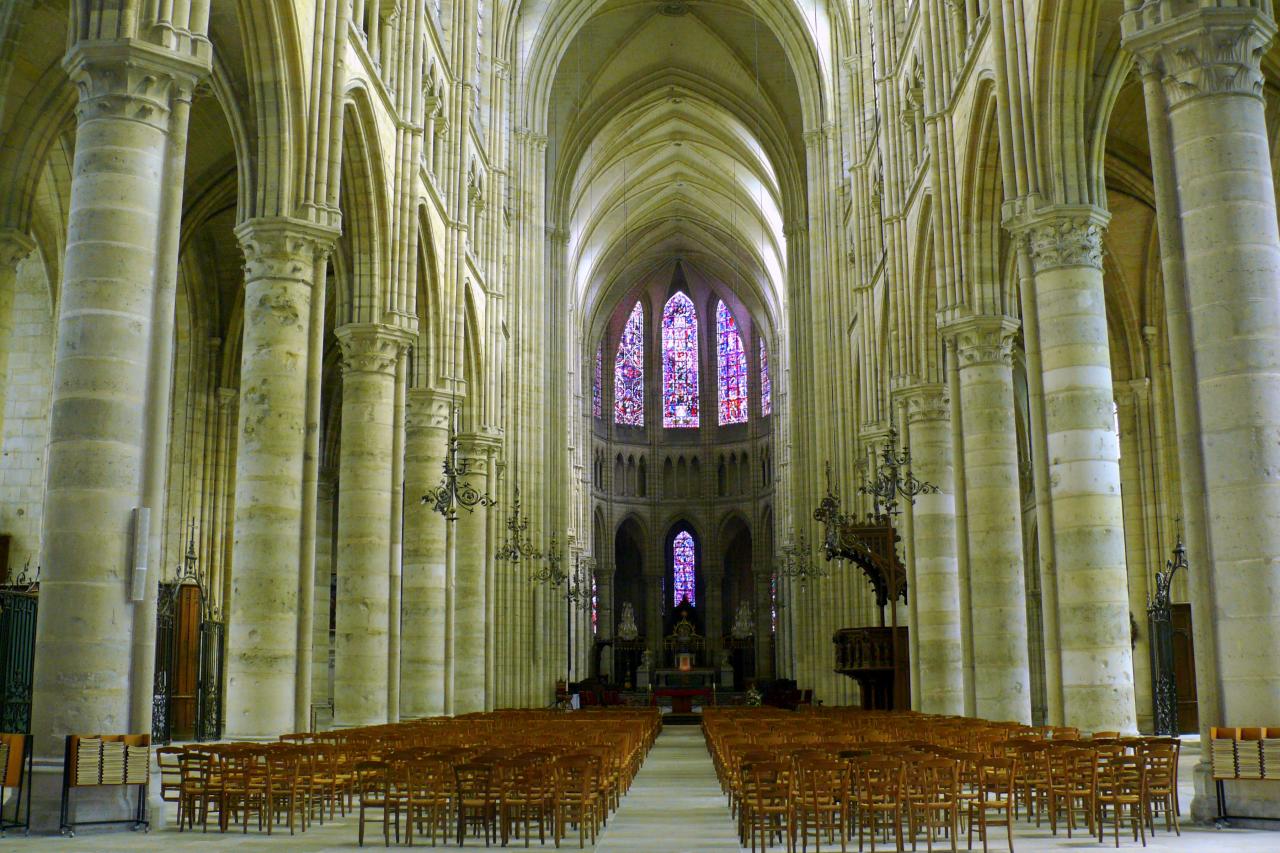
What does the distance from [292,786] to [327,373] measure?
29.8 m

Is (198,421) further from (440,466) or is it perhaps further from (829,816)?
(829,816)

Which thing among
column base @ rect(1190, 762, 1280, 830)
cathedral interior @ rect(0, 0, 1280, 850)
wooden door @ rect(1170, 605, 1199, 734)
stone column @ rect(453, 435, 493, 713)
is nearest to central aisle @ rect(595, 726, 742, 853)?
cathedral interior @ rect(0, 0, 1280, 850)

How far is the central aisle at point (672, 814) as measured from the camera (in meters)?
10.1

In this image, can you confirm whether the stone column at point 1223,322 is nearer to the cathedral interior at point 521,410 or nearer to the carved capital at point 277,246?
the cathedral interior at point 521,410

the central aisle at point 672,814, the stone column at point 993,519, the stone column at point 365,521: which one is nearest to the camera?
the central aisle at point 672,814

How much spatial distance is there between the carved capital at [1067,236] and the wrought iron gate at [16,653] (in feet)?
51.9

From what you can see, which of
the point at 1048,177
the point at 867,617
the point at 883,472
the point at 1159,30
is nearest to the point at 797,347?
the point at 867,617

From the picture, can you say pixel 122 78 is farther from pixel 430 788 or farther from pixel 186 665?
pixel 186 665

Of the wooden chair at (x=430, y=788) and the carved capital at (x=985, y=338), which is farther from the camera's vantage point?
the carved capital at (x=985, y=338)

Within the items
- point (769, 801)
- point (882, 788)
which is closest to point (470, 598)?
point (769, 801)

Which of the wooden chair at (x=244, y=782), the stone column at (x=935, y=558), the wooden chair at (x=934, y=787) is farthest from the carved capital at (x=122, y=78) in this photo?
the stone column at (x=935, y=558)

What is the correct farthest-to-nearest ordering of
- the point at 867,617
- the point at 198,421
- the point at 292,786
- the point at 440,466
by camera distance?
the point at 867,617
the point at 198,421
the point at 440,466
the point at 292,786

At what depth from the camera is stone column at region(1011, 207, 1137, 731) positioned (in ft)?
48.7

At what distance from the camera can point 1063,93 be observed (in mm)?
15992
